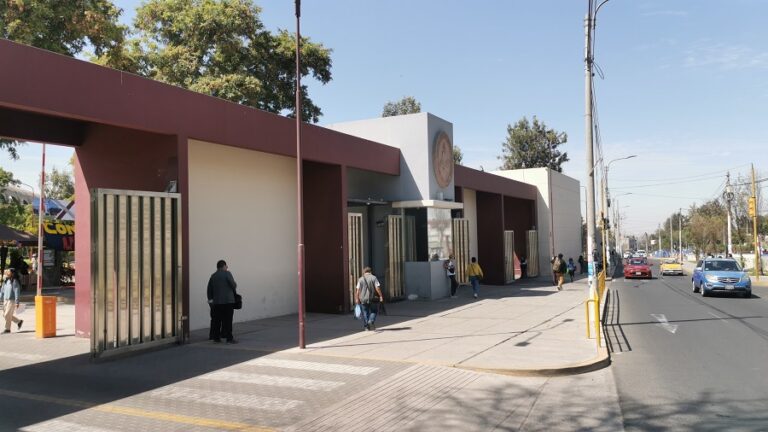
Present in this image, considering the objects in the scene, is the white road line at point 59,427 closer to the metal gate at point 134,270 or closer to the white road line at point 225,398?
the white road line at point 225,398

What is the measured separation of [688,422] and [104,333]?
924cm

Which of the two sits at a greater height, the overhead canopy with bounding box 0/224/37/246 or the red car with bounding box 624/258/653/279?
the overhead canopy with bounding box 0/224/37/246

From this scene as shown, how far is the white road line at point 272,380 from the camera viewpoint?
8.27m

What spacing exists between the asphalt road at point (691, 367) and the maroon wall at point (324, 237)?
25.6ft

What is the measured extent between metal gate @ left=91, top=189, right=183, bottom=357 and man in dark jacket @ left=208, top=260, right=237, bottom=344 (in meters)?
0.68

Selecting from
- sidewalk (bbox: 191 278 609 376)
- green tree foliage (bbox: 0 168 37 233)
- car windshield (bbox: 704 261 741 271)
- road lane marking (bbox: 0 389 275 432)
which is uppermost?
green tree foliage (bbox: 0 168 37 233)

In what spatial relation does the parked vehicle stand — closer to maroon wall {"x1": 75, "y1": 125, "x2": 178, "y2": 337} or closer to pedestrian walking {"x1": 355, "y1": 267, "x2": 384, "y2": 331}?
pedestrian walking {"x1": 355, "y1": 267, "x2": 384, "y2": 331}

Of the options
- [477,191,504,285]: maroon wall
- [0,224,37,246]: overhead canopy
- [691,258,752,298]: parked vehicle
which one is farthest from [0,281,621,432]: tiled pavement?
[477,191,504,285]: maroon wall

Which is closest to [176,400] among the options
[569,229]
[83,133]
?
[83,133]

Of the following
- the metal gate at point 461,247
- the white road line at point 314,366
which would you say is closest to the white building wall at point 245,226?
the white road line at point 314,366

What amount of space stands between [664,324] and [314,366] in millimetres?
9926

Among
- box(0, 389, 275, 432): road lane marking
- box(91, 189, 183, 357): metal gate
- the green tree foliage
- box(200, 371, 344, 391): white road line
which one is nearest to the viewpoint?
box(0, 389, 275, 432): road lane marking

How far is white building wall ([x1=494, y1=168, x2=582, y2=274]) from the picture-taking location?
40.1 meters

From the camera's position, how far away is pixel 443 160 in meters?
22.2
